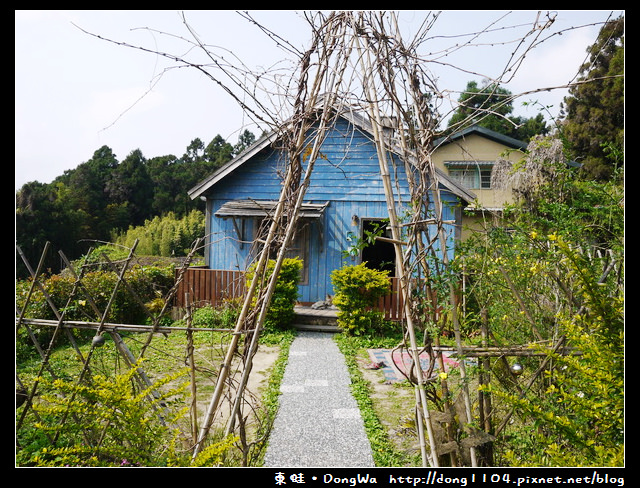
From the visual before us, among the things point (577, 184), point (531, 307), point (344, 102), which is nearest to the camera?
point (344, 102)

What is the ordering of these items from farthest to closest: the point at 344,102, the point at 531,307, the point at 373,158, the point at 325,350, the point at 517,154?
the point at 517,154, the point at 373,158, the point at 325,350, the point at 531,307, the point at 344,102

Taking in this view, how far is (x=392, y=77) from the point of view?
2.58 meters

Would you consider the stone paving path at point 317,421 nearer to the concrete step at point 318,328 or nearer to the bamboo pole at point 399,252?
the bamboo pole at point 399,252

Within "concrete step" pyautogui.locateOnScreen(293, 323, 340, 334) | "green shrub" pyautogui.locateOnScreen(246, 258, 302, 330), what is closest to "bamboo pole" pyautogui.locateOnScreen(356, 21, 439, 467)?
"green shrub" pyautogui.locateOnScreen(246, 258, 302, 330)

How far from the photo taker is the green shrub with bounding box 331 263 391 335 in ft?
29.0

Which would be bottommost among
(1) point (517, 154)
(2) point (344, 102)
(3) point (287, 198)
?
(3) point (287, 198)

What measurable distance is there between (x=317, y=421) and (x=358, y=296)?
445 centimetres

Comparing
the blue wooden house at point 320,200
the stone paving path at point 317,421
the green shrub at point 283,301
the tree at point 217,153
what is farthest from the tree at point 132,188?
the stone paving path at point 317,421

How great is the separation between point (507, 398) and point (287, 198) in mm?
1773

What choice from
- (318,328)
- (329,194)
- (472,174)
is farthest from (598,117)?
(318,328)

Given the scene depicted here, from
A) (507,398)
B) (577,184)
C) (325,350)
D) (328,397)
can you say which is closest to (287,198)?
(507,398)

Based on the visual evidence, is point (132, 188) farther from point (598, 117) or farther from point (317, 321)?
point (598, 117)

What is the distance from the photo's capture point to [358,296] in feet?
29.2
